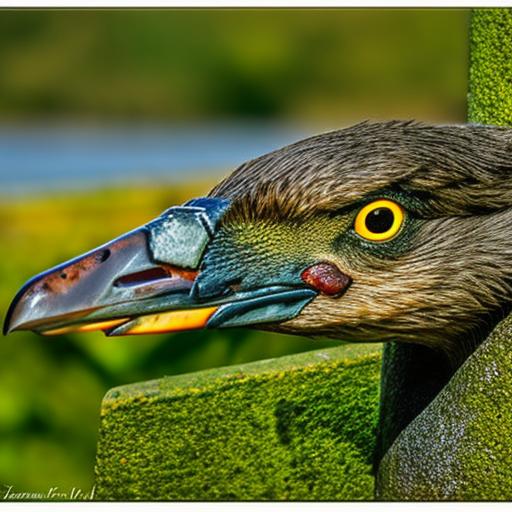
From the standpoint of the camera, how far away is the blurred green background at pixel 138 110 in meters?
2.83

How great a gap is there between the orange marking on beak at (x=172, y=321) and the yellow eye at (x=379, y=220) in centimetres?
23

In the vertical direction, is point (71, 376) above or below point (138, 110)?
below

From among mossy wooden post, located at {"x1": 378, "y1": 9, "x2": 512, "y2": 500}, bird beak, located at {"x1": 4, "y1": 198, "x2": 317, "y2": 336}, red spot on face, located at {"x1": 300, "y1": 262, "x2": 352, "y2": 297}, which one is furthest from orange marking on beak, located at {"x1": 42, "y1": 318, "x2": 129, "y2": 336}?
mossy wooden post, located at {"x1": 378, "y1": 9, "x2": 512, "y2": 500}

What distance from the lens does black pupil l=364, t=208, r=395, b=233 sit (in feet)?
5.19

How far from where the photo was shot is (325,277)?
159 centimetres

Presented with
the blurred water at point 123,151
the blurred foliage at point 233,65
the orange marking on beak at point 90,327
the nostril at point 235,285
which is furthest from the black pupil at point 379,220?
the blurred water at point 123,151

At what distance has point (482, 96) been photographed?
2.02 metres

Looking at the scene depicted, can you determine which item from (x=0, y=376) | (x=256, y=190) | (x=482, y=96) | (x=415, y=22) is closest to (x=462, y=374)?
(x=256, y=190)

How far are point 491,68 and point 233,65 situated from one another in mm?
1944

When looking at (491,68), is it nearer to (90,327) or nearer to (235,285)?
(235,285)

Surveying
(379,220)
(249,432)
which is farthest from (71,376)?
(379,220)

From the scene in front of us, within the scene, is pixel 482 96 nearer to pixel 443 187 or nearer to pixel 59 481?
pixel 443 187

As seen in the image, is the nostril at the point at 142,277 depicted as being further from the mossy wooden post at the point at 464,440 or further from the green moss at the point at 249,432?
the green moss at the point at 249,432

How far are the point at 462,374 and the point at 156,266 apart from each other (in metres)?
0.48
